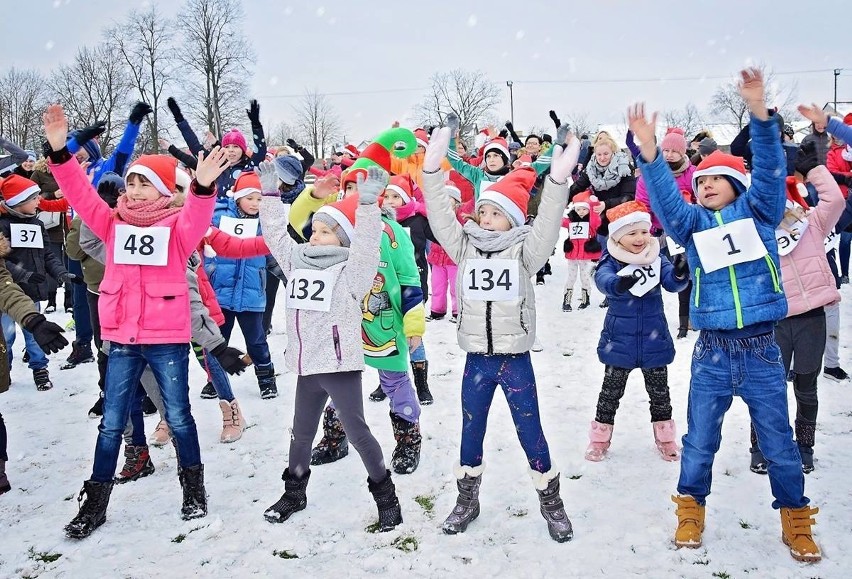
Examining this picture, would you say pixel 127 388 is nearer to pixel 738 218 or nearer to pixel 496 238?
pixel 496 238

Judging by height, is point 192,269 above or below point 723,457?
above

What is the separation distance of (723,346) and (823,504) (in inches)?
53.1

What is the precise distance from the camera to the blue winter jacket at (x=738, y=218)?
3.29 m

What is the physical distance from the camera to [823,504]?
12.8 ft

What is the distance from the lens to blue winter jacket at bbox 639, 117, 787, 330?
3289 millimetres

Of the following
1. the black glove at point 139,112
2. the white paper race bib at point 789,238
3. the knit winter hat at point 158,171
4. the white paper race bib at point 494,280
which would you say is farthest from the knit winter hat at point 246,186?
the white paper race bib at point 789,238

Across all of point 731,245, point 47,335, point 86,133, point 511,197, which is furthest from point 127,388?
point 731,245

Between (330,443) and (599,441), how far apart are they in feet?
6.67

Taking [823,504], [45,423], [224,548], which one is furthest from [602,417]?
[45,423]

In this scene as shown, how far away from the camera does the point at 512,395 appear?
12.1 ft

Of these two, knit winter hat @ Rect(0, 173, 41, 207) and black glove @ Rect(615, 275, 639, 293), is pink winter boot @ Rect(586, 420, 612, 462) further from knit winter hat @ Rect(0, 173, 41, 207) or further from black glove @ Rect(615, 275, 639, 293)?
knit winter hat @ Rect(0, 173, 41, 207)

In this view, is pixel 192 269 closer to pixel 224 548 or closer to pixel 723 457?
pixel 224 548

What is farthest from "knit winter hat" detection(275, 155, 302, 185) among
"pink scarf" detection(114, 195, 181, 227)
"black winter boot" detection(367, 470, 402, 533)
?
"black winter boot" detection(367, 470, 402, 533)

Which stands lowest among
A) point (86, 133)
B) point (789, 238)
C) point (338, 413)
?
point (338, 413)
